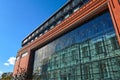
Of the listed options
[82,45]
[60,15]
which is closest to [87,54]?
[82,45]

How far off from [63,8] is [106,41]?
1608 cm

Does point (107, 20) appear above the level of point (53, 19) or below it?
below

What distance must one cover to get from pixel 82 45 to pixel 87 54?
2.20m

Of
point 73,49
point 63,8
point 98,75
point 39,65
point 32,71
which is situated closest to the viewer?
point 98,75

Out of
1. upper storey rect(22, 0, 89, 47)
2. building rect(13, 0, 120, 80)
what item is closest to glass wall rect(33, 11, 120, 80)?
building rect(13, 0, 120, 80)

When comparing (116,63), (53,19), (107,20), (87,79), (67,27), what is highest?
(53,19)

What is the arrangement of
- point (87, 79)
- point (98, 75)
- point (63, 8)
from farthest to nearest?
point (63, 8) → point (87, 79) → point (98, 75)

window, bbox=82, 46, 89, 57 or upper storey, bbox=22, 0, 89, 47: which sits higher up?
upper storey, bbox=22, 0, 89, 47

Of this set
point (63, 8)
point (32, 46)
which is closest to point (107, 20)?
point (63, 8)

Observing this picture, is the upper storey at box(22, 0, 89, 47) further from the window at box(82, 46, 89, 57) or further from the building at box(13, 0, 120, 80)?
the window at box(82, 46, 89, 57)

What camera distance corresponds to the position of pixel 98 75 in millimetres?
19094

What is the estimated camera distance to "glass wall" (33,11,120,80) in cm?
1839

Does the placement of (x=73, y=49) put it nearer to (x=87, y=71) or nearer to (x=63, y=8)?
(x=87, y=71)

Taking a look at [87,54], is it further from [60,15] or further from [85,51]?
[60,15]
